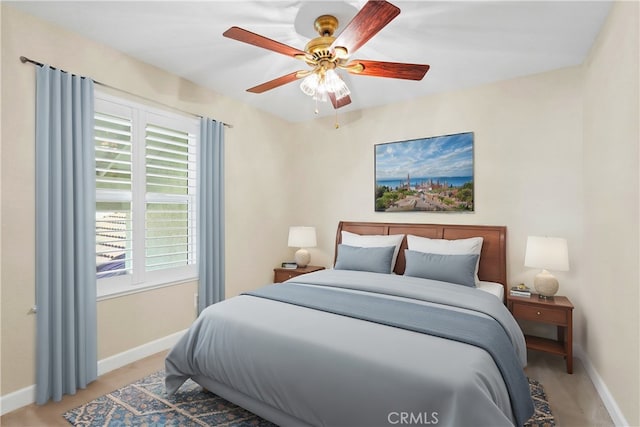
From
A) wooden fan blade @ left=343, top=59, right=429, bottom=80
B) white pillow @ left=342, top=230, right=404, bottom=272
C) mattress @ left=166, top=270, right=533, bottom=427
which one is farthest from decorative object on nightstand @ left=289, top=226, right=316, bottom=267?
wooden fan blade @ left=343, top=59, right=429, bottom=80

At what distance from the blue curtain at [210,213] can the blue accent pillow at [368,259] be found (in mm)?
1359

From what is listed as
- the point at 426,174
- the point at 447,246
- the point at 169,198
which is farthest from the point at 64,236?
the point at 426,174

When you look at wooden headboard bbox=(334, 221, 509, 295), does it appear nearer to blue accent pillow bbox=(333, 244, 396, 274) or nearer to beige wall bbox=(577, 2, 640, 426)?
blue accent pillow bbox=(333, 244, 396, 274)

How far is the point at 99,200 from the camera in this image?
265cm

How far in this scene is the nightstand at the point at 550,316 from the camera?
2656mm

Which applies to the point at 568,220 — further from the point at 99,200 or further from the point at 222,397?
the point at 99,200

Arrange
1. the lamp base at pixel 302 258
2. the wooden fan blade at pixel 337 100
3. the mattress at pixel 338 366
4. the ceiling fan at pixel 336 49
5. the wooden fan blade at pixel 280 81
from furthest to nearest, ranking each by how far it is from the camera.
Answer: the lamp base at pixel 302 258
the wooden fan blade at pixel 337 100
the wooden fan blade at pixel 280 81
the ceiling fan at pixel 336 49
the mattress at pixel 338 366

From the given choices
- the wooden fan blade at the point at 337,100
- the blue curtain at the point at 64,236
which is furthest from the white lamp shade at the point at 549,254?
the blue curtain at the point at 64,236

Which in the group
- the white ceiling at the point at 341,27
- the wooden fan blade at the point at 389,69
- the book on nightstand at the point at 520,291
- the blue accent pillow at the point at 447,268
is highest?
the white ceiling at the point at 341,27

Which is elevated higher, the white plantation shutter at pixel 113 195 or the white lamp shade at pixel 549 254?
the white plantation shutter at pixel 113 195

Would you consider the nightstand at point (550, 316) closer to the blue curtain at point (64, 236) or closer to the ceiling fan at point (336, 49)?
the ceiling fan at point (336, 49)

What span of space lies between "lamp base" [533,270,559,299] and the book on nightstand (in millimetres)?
82

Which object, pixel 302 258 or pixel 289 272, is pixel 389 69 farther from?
pixel 289 272

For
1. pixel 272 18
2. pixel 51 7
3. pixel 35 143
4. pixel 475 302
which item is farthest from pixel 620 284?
pixel 51 7
